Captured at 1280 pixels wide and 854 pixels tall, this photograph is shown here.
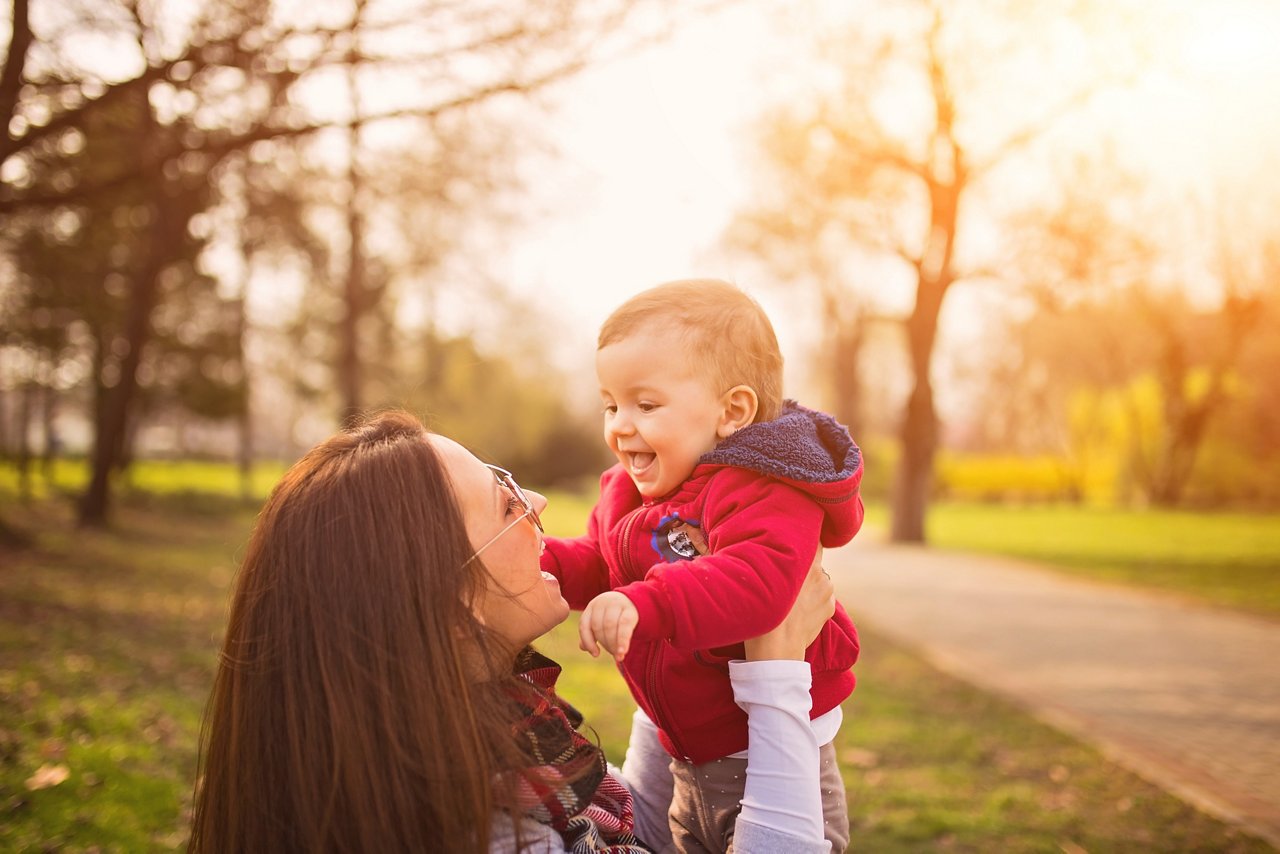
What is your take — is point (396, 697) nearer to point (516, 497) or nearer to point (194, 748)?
point (516, 497)

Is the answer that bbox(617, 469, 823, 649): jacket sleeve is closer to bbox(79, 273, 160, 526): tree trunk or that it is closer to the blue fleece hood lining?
the blue fleece hood lining

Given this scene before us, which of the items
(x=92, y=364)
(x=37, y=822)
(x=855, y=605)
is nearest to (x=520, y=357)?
(x=92, y=364)

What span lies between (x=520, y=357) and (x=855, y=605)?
28688 mm

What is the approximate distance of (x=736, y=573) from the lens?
1856 millimetres

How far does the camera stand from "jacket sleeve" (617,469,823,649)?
180cm

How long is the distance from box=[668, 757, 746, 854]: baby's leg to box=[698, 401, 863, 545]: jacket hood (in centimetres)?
55

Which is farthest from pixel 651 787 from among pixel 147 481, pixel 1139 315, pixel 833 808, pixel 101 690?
pixel 1139 315

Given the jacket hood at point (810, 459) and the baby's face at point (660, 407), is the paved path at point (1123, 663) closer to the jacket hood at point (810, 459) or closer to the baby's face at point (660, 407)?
the jacket hood at point (810, 459)

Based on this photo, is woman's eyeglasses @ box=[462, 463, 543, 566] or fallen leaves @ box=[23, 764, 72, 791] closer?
woman's eyeglasses @ box=[462, 463, 543, 566]

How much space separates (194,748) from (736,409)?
3.81 meters

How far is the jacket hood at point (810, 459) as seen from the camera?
78.9 inches

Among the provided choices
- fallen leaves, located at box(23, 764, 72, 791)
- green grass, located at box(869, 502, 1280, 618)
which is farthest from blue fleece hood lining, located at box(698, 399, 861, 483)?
green grass, located at box(869, 502, 1280, 618)

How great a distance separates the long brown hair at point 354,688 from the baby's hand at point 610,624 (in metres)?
0.20

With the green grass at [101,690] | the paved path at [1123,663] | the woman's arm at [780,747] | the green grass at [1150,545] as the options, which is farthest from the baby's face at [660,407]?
the green grass at [1150,545]
